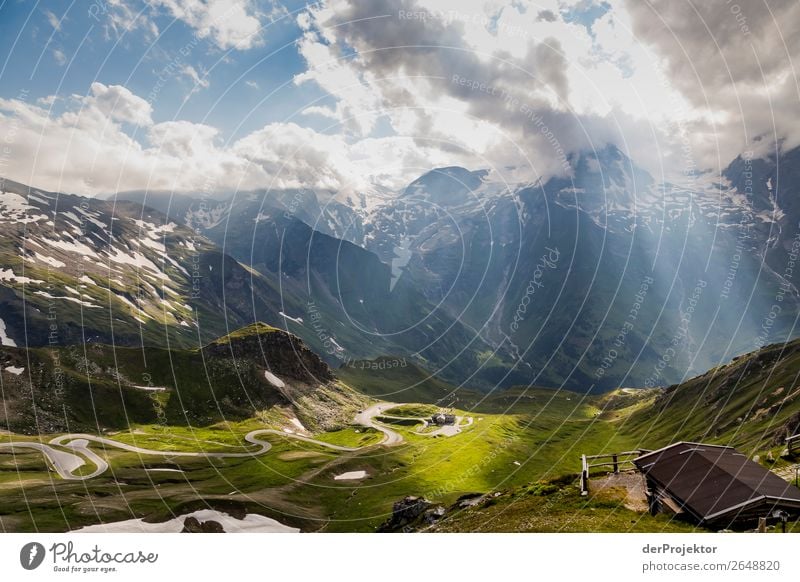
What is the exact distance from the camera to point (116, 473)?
5064 inches

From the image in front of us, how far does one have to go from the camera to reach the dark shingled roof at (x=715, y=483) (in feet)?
110

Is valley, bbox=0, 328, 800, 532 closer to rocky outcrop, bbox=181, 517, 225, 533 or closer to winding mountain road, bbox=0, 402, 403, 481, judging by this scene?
winding mountain road, bbox=0, 402, 403, 481

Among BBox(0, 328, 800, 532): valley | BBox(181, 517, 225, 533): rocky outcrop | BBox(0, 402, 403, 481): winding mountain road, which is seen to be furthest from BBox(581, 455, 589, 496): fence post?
BBox(0, 402, 403, 481): winding mountain road

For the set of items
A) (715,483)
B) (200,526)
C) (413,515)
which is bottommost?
(200,526)

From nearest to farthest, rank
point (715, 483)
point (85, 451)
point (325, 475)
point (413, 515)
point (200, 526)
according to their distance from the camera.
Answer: point (715, 483) → point (413, 515) → point (200, 526) → point (325, 475) → point (85, 451)

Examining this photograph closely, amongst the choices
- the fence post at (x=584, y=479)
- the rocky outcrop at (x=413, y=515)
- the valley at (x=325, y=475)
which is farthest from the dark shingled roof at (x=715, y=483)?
the rocky outcrop at (x=413, y=515)

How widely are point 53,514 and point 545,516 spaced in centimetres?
9942

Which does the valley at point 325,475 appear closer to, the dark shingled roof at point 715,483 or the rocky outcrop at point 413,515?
the dark shingled roof at point 715,483

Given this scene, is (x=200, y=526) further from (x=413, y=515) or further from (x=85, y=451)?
(x=85, y=451)

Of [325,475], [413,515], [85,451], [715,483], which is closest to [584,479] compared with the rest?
[715,483]

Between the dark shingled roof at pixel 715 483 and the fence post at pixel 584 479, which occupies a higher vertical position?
the dark shingled roof at pixel 715 483

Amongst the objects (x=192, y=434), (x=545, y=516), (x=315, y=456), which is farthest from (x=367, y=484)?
(x=545, y=516)

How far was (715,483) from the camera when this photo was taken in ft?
119
